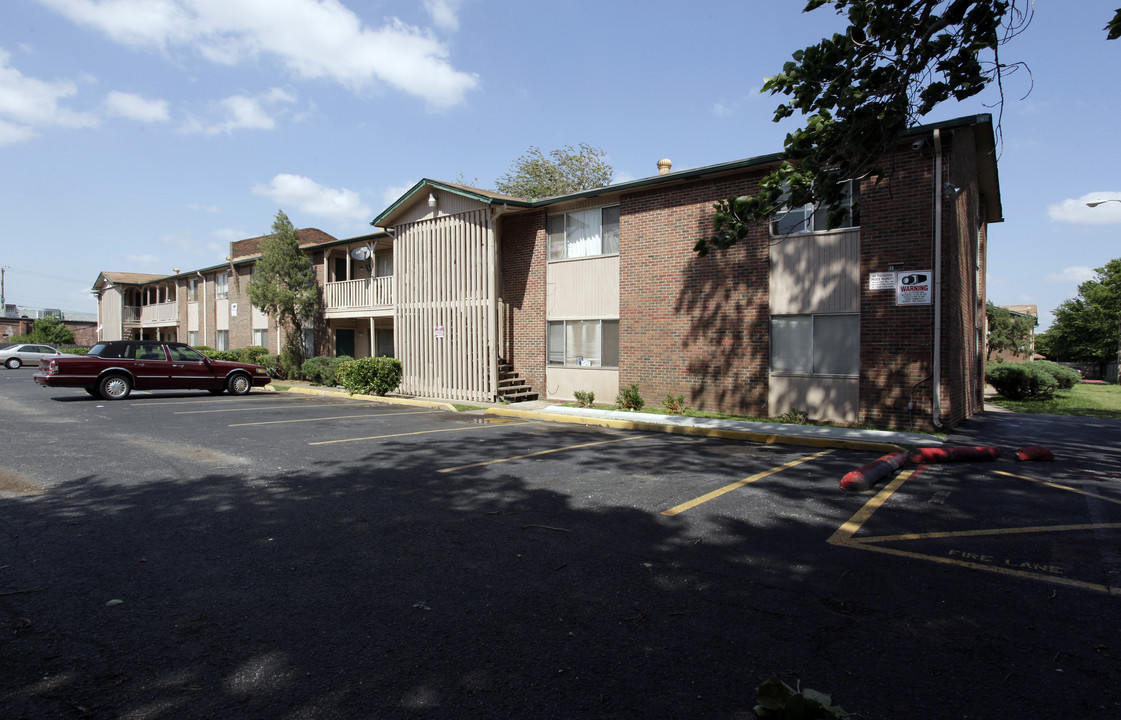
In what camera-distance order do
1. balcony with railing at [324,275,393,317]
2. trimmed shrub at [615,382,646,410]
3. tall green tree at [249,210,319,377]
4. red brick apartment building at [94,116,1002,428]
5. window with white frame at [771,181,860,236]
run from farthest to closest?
tall green tree at [249,210,319,377], balcony with railing at [324,275,393,317], trimmed shrub at [615,382,646,410], window with white frame at [771,181,860,236], red brick apartment building at [94,116,1002,428]

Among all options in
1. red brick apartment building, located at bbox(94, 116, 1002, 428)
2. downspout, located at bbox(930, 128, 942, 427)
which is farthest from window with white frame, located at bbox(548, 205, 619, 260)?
downspout, located at bbox(930, 128, 942, 427)

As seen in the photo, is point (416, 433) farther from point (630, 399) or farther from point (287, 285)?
point (287, 285)

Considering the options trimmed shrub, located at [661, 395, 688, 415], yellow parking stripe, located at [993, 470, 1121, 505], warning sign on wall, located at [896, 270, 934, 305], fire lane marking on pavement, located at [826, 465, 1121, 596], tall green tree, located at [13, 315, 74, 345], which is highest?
tall green tree, located at [13, 315, 74, 345]

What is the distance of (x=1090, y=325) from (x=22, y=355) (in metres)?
80.9

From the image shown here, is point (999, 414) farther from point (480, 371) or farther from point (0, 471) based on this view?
point (0, 471)

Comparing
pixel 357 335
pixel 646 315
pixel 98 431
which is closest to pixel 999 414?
pixel 646 315

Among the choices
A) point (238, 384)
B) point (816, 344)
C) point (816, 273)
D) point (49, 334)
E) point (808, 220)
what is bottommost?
point (238, 384)

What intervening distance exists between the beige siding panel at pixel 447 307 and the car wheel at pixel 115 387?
24.3 feet

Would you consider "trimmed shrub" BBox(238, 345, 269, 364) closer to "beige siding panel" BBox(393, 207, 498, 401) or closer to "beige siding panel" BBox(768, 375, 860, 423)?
"beige siding panel" BBox(393, 207, 498, 401)

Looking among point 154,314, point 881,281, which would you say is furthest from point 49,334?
point 881,281

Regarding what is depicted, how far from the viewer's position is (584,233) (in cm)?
1711

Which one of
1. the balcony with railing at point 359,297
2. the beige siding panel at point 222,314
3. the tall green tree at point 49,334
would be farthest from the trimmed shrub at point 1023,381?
the tall green tree at point 49,334

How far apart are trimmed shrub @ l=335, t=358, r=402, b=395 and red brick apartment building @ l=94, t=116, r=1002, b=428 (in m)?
0.60

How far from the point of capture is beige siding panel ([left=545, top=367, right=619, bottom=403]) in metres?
16.5
